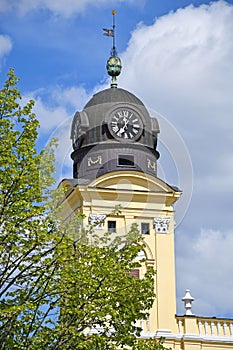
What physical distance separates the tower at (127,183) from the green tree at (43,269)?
1503cm

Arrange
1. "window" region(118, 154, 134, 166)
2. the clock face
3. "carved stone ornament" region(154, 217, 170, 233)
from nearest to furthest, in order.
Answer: "carved stone ornament" region(154, 217, 170, 233) < "window" region(118, 154, 134, 166) < the clock face

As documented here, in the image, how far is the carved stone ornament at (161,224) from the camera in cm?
4272

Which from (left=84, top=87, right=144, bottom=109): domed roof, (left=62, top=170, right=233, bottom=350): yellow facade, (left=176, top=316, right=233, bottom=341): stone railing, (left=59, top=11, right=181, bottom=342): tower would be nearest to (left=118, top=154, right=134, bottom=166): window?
(left=59, top=11, right=181, bottom=342): tower

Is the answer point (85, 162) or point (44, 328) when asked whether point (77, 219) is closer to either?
point (44, 328)

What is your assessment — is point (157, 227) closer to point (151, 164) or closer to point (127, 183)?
point (127, 183)

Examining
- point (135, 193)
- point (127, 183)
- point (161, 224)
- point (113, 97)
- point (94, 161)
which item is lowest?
point (161, 224)

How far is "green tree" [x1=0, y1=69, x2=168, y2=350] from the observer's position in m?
23.3

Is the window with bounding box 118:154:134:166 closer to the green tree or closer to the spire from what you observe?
the spire

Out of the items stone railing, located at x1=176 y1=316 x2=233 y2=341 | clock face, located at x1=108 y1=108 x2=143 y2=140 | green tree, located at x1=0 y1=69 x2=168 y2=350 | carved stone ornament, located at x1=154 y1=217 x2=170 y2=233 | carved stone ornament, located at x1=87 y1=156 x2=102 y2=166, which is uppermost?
clock face, located at x1=108 y1=108 x2=143 y2=140

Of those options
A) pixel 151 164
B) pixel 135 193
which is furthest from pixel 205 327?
pixel 151 164

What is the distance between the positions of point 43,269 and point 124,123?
2040 centimetres

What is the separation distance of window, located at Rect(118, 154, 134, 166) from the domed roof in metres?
3.15

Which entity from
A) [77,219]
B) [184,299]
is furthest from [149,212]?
[77,219]

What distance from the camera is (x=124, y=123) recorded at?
43.6 m
